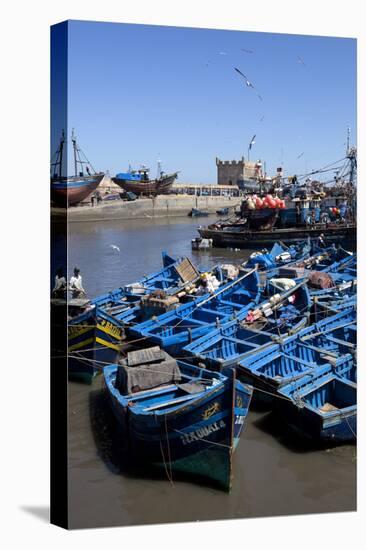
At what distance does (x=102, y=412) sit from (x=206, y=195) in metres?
50.9

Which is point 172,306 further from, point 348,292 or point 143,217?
point 143,217

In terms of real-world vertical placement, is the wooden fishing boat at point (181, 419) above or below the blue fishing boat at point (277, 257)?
below

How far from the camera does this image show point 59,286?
4730 mm

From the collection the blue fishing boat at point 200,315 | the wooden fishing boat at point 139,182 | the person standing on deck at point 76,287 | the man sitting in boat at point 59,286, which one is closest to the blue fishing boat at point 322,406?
the blue fishing boat at point 200,315

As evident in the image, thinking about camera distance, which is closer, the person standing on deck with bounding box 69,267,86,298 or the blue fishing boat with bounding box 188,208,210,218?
the person standing on deck with bounding box 69,267,86,298

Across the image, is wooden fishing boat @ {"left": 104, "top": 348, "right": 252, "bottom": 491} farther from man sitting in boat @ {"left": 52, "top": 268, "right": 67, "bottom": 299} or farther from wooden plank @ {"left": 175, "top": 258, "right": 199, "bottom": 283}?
wooden plank @ {"left": 175, "top": 258, "right": 199, "bottom": 283}

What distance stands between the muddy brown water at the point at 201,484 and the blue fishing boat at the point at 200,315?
1.46 m

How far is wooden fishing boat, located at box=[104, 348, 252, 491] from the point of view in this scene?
5512mm

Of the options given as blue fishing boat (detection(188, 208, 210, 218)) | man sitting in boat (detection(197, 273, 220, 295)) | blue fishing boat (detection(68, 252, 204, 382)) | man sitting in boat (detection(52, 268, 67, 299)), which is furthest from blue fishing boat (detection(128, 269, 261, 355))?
blue fishing boat (detection(188, 208, 210, 218))

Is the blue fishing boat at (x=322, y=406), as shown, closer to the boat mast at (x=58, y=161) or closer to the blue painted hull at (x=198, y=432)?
the blue painted hull at (x=198, y=432)

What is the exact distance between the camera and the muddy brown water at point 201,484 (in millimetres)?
5309

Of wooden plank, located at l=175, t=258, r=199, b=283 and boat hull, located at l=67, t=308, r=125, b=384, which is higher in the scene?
wooden plank, located at l=175, t=258, r=199, b=283

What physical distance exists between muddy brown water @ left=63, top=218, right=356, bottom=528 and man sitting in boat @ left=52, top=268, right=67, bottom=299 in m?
1.85

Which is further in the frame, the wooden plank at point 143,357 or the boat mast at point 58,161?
the wooden plank at point 143,357
